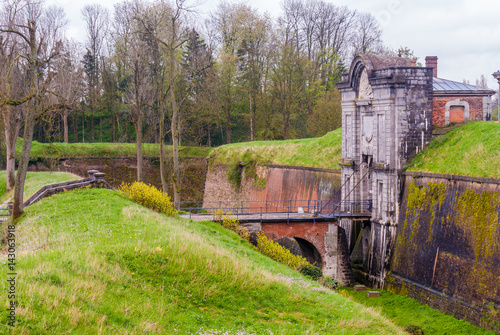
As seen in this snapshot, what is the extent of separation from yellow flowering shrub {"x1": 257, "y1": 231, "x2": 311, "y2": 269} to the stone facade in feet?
13.1

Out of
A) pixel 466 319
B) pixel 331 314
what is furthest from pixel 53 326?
pixel 466 319

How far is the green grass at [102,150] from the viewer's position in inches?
1670

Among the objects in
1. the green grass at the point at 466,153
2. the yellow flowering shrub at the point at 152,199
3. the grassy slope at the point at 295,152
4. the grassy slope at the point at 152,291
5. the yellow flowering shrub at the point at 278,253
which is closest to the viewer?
the grassy slope at the point at 152,291

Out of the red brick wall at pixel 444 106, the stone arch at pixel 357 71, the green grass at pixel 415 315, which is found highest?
the stone arch at pixel 357 71

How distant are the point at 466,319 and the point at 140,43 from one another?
70.7 ft

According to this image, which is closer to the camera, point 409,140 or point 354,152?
point 409,140

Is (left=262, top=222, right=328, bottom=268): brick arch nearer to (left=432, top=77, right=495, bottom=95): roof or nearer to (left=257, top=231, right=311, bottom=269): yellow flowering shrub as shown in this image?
(left=257, top=231, right=311, bottom=269): yellow flowering shrub

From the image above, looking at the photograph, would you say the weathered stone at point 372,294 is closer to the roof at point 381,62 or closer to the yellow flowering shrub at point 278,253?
the yellow flowering shrub at point 278,253

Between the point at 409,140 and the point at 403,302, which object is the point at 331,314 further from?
the point at 409,140

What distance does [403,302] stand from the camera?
63.0ft

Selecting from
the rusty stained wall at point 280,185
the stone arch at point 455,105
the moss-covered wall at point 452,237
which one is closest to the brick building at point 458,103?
the stone arch at point 455,105

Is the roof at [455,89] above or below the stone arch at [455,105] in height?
above

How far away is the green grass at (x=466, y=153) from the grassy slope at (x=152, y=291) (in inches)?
325

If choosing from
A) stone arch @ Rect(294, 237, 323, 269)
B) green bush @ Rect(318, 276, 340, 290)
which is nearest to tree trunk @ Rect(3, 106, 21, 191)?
stone arch @ Rect(294, 237, 323, 269)
